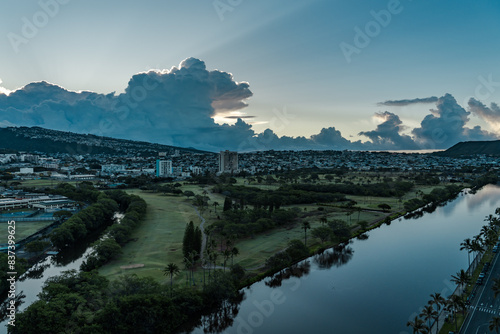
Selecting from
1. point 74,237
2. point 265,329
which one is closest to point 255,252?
point 265,329

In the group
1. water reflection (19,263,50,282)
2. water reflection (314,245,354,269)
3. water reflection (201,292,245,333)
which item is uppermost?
water reflection (314,245,354,269)

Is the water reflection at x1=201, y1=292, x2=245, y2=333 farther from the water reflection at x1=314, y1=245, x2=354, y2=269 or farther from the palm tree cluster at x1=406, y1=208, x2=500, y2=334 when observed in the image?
the palm tree cluster at x1=406, y1=208, x2=500, y2=334

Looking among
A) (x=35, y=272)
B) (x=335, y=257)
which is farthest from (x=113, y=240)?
(x=335, y=257)

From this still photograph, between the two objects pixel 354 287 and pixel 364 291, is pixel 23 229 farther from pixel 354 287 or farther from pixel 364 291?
pixel 364 291

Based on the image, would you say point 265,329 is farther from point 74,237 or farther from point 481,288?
point 74,237

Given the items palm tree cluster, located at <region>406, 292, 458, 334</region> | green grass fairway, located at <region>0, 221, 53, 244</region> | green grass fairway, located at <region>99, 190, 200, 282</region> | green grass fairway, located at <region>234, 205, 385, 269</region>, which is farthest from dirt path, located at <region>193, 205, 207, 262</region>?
green grass fairway, located at <region>0, 221, 53, 244</region>

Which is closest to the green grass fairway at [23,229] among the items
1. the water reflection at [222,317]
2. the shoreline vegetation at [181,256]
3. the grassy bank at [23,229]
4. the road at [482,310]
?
the grassy bank at [23,229]
